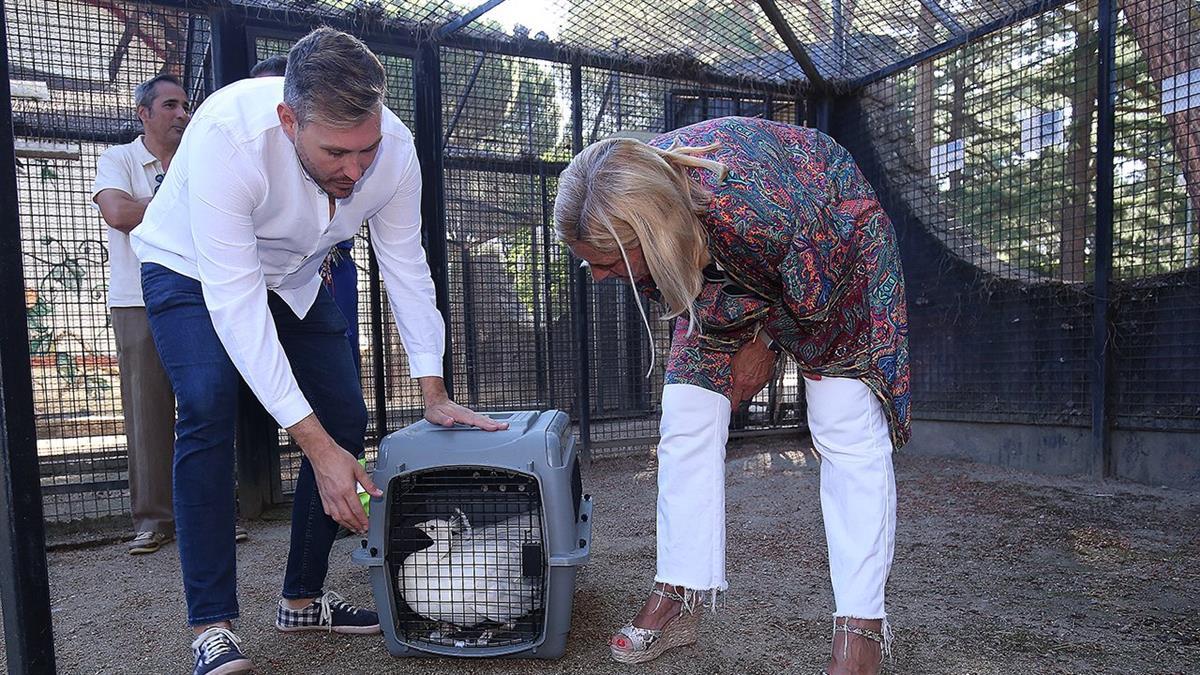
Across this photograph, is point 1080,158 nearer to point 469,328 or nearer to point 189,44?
point 469,328

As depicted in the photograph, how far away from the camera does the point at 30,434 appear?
104 cm

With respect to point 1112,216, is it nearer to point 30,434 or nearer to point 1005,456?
point 1005,456

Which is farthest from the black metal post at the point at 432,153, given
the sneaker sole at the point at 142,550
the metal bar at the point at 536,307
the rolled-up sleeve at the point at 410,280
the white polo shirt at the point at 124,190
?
the rolled-up sleeve at the point at 410,280

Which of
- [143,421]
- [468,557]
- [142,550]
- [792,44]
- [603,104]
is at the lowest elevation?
[142,550]

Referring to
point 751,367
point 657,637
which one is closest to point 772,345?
point 751,367

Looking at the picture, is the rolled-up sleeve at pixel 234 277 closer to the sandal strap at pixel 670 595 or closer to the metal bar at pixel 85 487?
the sandal strap at pixel 670 595

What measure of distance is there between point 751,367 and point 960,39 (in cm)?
334

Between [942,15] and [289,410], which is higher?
[942,15]

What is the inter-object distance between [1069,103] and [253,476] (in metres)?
4.40

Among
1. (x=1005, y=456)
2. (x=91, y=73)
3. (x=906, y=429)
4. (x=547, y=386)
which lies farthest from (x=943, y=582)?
(x=91, y=73)

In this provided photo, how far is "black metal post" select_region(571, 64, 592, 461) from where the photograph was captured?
173 inches

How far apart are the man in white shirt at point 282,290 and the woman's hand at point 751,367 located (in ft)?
1.94

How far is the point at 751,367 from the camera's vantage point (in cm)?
183

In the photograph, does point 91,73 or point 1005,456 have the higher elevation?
point 91,73
